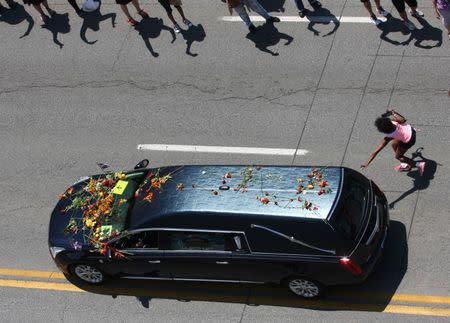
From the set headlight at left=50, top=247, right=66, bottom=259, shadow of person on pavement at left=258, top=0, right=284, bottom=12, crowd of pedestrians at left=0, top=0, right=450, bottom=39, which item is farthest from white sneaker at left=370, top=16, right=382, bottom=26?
headlight at left=50, top=247, right=66, bottom=259

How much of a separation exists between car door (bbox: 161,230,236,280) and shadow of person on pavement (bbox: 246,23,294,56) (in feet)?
17.9

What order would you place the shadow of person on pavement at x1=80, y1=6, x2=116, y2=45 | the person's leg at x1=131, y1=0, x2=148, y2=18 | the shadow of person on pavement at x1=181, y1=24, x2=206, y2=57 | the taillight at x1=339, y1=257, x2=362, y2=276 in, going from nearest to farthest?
the taillight at x1=339, y1=257, x2=362, y2=276 → the shadow of person on pavement at x1=181, y1=24, x2=206, y2=57 → the person's leg at x1=131, y1=0, x2=148, y2=18 → the shadow of person on pavement at x1=80, y1=6, x2=116, y2=45

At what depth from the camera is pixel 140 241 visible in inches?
385

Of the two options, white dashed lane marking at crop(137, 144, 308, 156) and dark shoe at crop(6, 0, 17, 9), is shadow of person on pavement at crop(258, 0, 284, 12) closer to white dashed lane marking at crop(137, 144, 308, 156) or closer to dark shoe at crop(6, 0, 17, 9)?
white dashed lane marking at crop(137, 144, 308, 156)

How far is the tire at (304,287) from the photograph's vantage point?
936 centimetres

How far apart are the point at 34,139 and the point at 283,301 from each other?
20.1 ft

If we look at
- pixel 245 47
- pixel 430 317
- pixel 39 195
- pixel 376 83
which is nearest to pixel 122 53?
pixel 245 47

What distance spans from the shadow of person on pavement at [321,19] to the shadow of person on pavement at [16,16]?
653 centimetres

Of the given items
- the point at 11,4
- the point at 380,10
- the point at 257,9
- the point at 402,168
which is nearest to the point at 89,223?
the point at 402,168

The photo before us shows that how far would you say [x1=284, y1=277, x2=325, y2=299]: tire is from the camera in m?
9.36

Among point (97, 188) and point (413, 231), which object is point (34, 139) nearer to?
point (97, 188)

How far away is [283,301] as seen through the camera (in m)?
9.82

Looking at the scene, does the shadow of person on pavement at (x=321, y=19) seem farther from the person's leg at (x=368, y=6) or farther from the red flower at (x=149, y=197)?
the red flower at (x=149, y=197)

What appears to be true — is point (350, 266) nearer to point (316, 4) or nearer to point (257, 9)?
point (257, 9)
